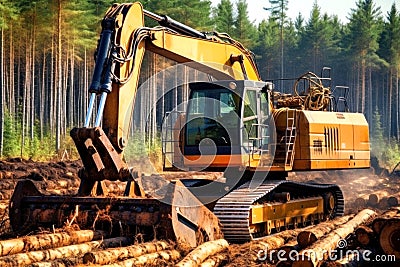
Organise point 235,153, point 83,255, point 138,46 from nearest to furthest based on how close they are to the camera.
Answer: point 83,255
point 138,46
point 235,153

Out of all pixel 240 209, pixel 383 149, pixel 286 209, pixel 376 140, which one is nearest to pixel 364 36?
pixel 376 140

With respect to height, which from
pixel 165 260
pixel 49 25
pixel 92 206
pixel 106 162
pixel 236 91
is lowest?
pixel 165 260

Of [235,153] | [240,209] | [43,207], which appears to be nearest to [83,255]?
[43,207]

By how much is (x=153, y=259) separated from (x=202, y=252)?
2.82ft

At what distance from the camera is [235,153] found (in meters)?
12.7

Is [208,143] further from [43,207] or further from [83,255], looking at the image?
[83,255]

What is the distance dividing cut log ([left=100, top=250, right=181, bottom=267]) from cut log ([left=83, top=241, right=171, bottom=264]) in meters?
0.12

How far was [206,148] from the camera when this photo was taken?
13.0m

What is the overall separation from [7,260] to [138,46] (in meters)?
4.78

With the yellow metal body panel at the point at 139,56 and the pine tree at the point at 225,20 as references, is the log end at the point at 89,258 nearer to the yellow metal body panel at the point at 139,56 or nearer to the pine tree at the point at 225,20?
the yellow metal body panel at the point at 139,56

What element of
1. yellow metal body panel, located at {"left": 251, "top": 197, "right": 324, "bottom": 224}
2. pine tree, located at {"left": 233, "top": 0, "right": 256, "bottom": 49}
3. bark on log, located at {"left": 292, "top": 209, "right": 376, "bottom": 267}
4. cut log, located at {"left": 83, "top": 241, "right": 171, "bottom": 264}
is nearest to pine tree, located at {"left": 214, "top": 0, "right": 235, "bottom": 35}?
pine tree, located at {"left": 233, "top": 0, "right": 256, "bottom": 49}

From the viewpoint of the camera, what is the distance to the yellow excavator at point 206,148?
34.3ft

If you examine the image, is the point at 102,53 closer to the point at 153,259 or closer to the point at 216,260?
the point at 153,259

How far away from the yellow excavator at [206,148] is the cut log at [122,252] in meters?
0.44
